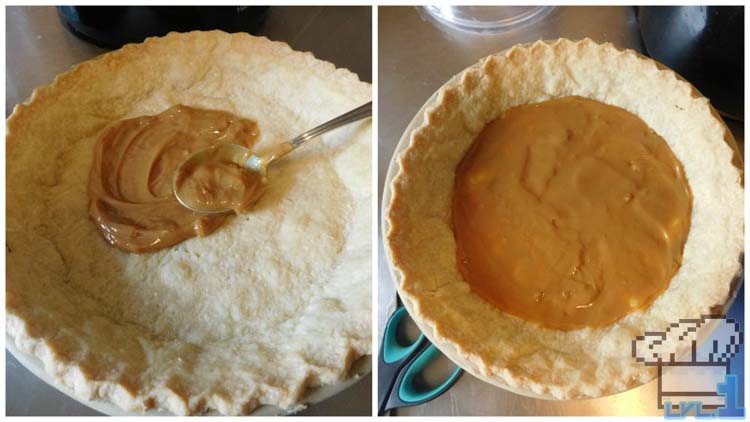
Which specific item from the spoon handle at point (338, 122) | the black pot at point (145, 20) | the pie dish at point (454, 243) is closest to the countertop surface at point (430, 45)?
the spoon handle at point (338, 122)

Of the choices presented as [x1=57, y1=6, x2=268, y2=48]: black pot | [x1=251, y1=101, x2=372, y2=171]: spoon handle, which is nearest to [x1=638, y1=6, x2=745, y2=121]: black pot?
[x1=251, y1=101, x2=372, y2=171]: spoon handle

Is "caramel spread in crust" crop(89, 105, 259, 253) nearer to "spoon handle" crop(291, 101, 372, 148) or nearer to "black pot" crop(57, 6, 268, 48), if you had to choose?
"spoon handle" crop(291, 101, 372, 148)

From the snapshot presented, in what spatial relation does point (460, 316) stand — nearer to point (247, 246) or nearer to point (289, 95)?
point (247, 246)

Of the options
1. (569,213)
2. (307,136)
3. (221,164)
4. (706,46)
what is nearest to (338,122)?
(307,136)

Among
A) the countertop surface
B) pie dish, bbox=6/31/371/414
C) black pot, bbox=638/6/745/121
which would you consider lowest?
pie dish, bbox=6/31/371/414

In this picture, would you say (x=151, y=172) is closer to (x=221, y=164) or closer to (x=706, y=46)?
(x=221, y=164)

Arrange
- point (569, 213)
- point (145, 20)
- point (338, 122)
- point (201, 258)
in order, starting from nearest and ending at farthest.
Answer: point (569, 213), point (201, 258), point (338, 122), point (145, 20)

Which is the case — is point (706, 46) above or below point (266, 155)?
above
